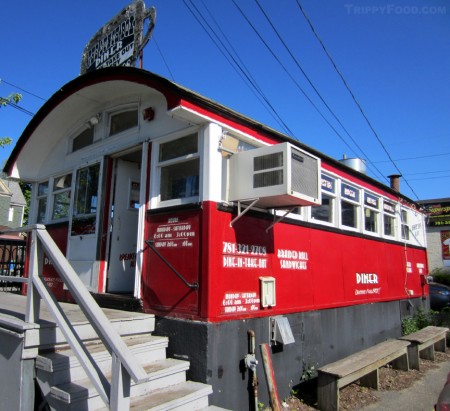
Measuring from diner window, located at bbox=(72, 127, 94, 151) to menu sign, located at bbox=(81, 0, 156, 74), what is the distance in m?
1.59

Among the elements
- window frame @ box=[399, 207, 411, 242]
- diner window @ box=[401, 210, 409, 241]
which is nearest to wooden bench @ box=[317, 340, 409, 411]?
window frame @ box=[399, 207, 411, 242]

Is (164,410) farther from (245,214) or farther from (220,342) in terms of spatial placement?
(245,214)

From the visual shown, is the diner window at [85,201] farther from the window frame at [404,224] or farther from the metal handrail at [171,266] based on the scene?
the window frame at [404,224]

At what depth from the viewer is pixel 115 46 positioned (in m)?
8.28

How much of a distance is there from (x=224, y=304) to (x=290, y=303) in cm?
161

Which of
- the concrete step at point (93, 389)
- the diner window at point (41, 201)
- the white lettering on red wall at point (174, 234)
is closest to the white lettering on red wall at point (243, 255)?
the white lettering on red wall at point (174, 234)

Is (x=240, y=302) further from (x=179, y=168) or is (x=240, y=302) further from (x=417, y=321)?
(x=417, y=321)

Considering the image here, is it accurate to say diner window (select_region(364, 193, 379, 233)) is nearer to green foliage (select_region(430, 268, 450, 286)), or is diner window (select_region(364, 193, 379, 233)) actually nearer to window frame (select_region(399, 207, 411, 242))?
window frame (select_region(399, 207, 411, 242))

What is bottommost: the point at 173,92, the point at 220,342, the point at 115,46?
the point at 220,342

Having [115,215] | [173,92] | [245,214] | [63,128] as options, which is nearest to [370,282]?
[245,214]

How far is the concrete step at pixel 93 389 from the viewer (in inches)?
134

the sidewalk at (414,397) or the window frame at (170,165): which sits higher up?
the window frame at (170,165)

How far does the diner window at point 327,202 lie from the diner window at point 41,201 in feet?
17.0

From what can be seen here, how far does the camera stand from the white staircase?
3.52 meters
